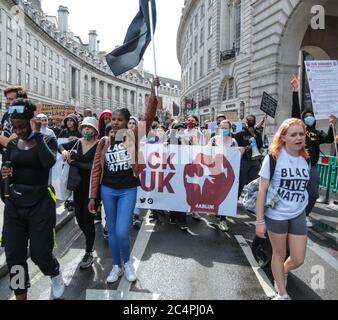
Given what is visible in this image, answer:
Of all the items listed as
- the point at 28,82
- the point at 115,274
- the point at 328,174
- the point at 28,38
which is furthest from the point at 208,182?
the point at 28,38

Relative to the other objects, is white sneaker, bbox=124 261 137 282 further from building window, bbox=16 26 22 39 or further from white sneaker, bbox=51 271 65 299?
building window, bbox=16 26 22 39

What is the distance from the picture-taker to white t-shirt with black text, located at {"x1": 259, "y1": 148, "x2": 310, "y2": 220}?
3.47m

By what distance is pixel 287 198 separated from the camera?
3482mm

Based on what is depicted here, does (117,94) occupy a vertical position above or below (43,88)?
above

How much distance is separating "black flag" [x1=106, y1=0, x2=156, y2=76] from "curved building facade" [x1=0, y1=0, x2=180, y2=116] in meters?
46.6

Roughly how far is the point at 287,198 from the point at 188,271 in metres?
1.71

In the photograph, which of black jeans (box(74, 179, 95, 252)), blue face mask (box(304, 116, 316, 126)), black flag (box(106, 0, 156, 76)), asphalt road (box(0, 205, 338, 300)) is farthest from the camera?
blue face mask (box(304, 116, 316, 126))

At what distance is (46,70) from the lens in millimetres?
65750

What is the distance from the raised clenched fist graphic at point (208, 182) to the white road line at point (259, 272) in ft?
3.16


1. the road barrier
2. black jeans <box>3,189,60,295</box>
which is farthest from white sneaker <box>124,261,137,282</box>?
the road barrier

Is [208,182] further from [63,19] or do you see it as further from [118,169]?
[63,19]

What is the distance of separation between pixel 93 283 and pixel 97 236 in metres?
1.93

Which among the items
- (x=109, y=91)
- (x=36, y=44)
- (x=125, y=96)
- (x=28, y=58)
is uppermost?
(x=125, y=96)

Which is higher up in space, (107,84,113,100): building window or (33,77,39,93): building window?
(107,84,113,100): building window
